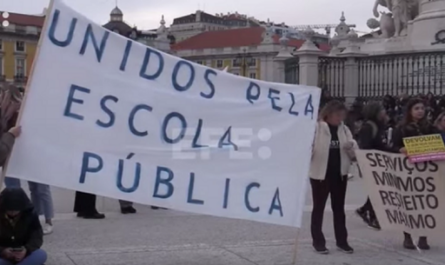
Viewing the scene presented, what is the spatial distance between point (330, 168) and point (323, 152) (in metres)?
0.20

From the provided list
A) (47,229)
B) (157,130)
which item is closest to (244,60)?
(47,229)

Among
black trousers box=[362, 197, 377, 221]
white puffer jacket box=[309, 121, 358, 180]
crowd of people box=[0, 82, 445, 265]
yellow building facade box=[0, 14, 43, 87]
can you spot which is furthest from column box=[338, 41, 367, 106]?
yellow building facade box=[0, 14, 43, 87]

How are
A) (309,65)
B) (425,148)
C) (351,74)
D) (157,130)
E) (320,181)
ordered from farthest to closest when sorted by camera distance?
(351,74), (309,65), (425,148), (320,181), (157,130)

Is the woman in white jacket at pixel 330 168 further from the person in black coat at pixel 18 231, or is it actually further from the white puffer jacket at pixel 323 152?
the person in black coat at pixel 18 231

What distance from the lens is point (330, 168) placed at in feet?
28.0

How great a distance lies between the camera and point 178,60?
695 centimetres

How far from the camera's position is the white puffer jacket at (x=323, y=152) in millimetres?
8461

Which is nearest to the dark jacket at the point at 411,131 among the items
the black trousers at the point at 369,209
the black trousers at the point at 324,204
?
the black trousers at the point at 324,204

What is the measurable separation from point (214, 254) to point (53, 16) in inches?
124

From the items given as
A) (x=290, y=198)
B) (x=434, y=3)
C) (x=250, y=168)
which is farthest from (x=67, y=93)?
(x=434, y=3)

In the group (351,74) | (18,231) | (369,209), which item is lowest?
(18,231)

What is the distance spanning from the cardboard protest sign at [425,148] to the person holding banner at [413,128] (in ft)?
0.59

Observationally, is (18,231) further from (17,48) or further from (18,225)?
(17,48)

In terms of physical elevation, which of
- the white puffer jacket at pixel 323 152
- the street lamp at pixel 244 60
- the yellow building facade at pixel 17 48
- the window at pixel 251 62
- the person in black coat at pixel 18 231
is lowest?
the person in black coat at pixel 18 231
